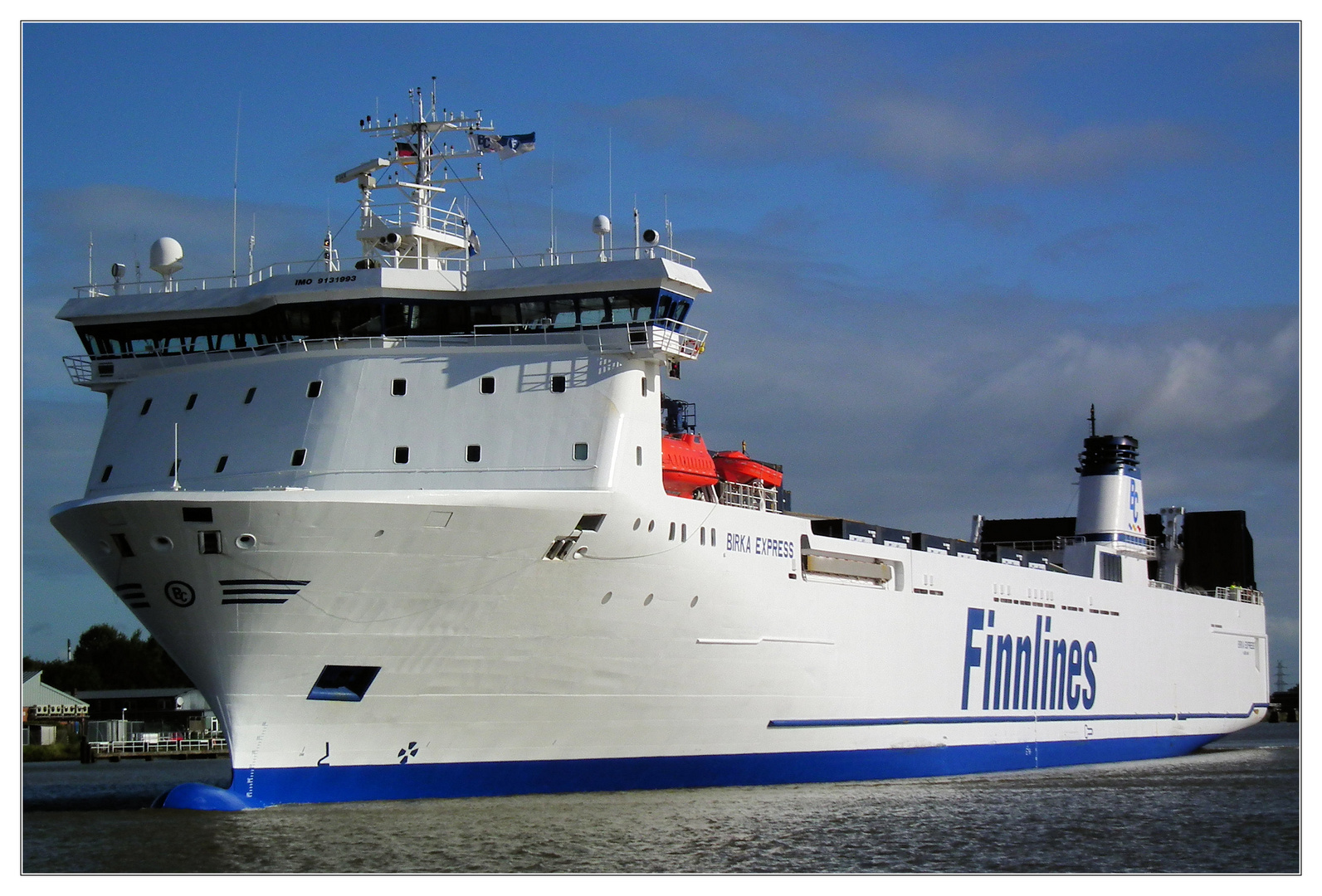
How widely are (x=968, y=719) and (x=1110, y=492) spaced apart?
11.1m

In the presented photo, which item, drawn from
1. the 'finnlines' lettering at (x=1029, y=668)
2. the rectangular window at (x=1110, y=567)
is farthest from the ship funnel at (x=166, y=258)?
the rectangular window at (x=1110, y=567)

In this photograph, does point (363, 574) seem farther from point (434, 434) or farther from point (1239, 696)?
point (1239, 696)

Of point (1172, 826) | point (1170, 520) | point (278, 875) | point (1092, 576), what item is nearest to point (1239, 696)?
point (1170, 520)

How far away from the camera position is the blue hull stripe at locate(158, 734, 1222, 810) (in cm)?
2000

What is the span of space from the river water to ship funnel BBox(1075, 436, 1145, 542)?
1315 centimetres

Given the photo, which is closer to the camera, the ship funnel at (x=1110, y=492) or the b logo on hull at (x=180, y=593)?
the b logo on hull at (x=180, y=593)

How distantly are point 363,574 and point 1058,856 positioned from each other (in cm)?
959

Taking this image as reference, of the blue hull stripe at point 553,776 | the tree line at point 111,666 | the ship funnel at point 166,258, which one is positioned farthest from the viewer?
the tree line at point 111,666

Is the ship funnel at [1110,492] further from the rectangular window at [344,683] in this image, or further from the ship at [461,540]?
the rectangular window at [344,683]

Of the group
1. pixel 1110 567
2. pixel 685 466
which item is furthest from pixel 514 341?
pixel 1110 567

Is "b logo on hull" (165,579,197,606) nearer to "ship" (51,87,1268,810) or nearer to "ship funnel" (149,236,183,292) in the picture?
"ship" (51,87,1268,810)

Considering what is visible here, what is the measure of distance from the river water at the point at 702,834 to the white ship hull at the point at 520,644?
0.59 m

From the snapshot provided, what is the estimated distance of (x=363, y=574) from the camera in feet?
65.5

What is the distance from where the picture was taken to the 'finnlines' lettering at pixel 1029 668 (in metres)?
31.2
